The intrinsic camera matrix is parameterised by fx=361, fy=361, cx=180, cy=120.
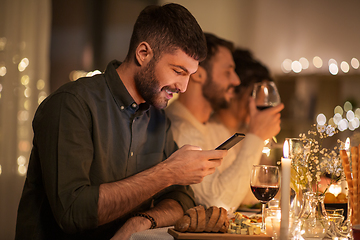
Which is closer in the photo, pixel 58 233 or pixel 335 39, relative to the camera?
pixel 58 233

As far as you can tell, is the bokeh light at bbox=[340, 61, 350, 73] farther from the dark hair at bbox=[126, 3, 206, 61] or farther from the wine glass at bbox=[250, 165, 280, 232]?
the wine glass at bbox=[250, 165, 280, 232]

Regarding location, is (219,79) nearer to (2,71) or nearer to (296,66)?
(2,71)

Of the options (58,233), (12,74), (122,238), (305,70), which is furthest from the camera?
(305,70)

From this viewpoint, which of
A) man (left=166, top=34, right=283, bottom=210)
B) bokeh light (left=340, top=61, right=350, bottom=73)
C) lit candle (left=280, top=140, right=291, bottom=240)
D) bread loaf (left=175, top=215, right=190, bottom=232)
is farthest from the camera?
bokeh light (left=340, top=61, right=350, bottom=73)

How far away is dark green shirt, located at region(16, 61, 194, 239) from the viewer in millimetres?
1066

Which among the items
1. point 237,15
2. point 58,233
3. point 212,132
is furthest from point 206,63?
point 237,15

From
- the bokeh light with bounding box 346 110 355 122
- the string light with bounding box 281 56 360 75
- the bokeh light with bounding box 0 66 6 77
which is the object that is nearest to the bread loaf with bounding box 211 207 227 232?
the bokeh light with bounding box 0 66 6 77

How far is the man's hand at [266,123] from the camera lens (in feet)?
6.33

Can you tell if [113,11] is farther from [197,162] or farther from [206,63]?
[197,162]

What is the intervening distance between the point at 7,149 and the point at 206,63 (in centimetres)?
149

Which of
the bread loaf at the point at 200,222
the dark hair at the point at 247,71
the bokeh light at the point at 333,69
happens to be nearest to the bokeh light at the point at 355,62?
the bokeh light at the point at 333,69

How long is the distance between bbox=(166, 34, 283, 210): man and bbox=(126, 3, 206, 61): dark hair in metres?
0.70

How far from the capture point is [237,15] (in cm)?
397

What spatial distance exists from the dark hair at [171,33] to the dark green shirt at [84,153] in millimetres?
189
